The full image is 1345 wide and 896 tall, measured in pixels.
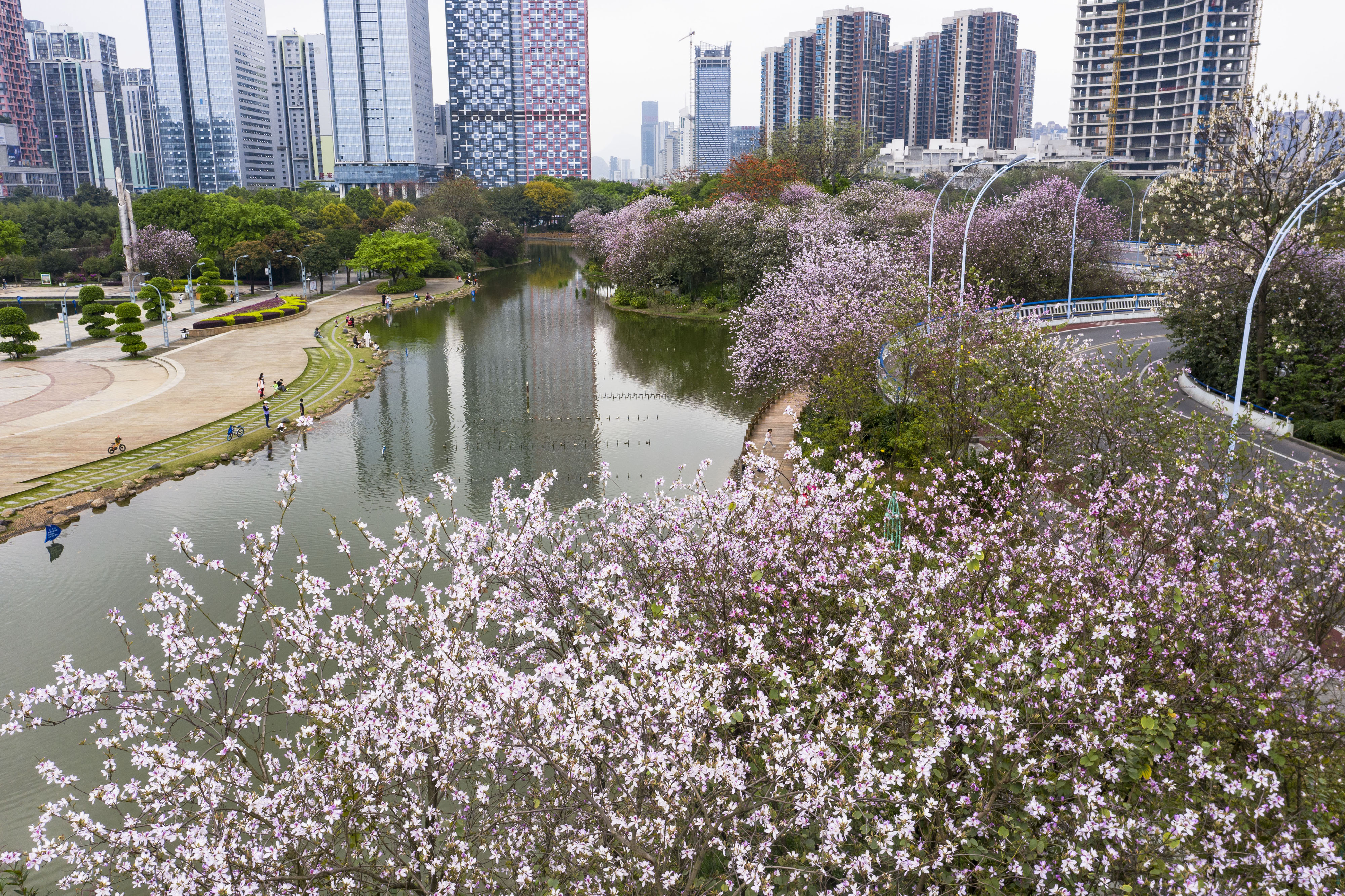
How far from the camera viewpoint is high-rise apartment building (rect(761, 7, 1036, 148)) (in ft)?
440

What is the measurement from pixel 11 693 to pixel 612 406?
89.4 ft

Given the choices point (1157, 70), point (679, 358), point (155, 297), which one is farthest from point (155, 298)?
point (1157, 70)

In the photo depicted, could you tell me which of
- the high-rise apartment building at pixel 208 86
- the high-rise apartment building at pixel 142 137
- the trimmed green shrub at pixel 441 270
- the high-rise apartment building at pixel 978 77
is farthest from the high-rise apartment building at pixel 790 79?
the high-rise apartment building at pixel 142 137

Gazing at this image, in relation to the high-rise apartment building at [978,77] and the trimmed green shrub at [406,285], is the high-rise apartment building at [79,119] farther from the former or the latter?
the high-rise apartment building at [978,77]

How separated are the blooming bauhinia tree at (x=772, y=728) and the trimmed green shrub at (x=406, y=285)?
6542cm

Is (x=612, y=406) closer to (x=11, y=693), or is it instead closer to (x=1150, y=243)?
(x=1150, y=243)

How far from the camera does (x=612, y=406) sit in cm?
3316

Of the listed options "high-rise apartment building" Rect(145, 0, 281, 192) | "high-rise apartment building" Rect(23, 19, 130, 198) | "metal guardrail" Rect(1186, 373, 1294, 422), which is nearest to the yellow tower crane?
"metal guardrail" Rect(1186, 373, 1294, 422)

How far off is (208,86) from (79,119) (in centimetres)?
2831

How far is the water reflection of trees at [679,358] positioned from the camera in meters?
34.8

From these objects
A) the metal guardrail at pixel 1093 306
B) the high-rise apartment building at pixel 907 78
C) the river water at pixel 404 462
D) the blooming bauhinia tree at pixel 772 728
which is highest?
the high-rise apartment building at pixel 907 78

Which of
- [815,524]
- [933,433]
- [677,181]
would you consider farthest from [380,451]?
[677,181]

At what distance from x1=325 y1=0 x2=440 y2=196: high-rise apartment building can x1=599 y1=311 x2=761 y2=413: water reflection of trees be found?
119570mm

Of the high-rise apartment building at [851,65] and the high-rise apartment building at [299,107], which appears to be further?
the high-rise apartment building at [299,107]
